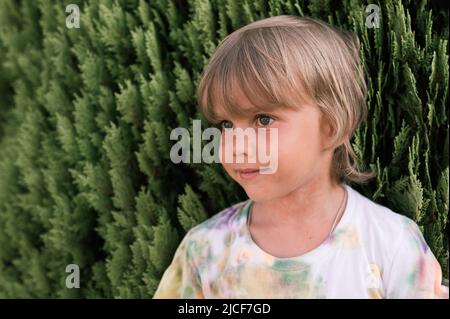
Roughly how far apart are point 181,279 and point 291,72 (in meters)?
1.05

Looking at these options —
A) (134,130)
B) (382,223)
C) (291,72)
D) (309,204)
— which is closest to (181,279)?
(309,204)

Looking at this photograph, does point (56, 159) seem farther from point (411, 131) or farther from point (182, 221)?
point (411, 131)

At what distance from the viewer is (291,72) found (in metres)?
2.34

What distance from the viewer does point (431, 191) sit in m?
2.55

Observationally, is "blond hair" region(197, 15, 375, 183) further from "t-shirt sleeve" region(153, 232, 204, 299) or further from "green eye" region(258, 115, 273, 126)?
"t-shirt sleeve" region(153, 232, 204, 299)

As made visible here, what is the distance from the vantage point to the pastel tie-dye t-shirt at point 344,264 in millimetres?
2375

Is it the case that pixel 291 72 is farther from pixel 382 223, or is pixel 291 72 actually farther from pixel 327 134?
pixel 382 223

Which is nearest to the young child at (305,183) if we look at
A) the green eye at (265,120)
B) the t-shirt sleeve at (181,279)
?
the green eye at (265,120)

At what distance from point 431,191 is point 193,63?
3.99 ft

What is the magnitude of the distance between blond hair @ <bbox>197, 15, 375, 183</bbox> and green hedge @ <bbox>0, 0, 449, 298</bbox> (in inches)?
5.3

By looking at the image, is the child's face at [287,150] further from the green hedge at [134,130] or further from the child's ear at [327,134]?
the green hedge at [134,130]

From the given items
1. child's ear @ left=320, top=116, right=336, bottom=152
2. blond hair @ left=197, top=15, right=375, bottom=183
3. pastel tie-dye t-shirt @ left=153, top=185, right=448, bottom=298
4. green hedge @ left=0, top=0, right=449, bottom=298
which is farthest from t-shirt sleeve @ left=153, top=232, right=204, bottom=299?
child's ear @ left=320, top=116, right=336, bottom=152

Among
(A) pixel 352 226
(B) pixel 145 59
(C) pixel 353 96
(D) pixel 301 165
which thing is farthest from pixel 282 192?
(B) pixel 145 59

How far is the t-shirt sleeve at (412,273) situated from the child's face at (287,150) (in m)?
0.44
